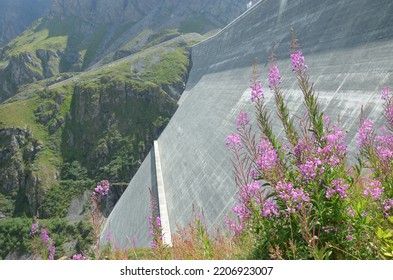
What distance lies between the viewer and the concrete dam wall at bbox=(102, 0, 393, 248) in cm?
1434

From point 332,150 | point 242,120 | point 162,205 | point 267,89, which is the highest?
point 267,89

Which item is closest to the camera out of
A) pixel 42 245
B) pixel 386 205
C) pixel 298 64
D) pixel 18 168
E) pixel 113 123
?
pixel 386 205

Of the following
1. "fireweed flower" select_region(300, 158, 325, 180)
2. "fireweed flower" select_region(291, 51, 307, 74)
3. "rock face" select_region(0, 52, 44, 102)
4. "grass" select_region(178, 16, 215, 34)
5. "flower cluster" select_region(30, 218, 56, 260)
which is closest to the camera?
"fireweed flower" select_region(300, 158, 325, 180)

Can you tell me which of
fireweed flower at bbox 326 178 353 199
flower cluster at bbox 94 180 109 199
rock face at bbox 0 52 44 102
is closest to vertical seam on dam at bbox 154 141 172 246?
flower cluster at bbox 94 180 109 199

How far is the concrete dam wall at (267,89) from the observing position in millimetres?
14336

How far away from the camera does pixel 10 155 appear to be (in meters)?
83.1

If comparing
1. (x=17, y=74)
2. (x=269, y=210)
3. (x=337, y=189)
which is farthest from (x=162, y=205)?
(x=17, y=74)

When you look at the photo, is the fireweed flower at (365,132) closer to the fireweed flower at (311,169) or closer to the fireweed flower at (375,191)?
the fireweed flower at (375,191)

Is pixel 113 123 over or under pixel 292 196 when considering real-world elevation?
over

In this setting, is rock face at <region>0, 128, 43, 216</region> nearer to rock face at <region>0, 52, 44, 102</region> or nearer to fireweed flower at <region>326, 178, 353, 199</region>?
fireweed flower at <region>326, 178, 353, 199</region>

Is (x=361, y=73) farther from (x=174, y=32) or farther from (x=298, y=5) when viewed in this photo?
(x=174, y=32)

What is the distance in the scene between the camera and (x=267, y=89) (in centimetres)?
2548

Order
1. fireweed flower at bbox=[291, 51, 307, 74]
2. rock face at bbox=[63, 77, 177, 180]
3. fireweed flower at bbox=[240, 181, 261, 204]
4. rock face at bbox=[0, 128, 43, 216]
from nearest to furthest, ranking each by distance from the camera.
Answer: fireweed flower at bbox=[240, 181, 261, 204], fireweed flower at bbox=[291, 51, 307, 74], rock face at bbox=[0, 128, 43, 216], rock face at bbox=[63, 77, 177, 180]

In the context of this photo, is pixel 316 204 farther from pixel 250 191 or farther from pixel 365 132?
pixel 365 132
